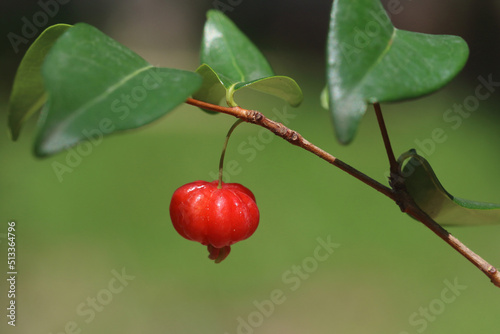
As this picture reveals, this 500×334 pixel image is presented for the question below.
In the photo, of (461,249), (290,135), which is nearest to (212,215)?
(290,135)

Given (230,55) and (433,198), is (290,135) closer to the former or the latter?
(433,198)

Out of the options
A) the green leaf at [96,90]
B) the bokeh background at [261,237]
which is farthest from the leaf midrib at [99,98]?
the bokeh background at [261,237]

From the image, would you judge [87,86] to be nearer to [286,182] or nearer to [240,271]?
[240,271]

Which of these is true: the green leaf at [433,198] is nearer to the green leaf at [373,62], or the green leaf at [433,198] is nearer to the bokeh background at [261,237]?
the green leaf at [373,62]

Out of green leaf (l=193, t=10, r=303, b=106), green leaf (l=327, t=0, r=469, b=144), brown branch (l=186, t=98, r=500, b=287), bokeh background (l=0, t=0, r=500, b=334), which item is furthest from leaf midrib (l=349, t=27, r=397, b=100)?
bokeh background (l=0, t=0, r=500, b=334)

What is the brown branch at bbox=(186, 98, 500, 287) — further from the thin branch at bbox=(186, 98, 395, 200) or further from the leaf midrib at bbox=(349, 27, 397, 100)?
the leaf midrib at bbox=(349, 27, 397, 100)

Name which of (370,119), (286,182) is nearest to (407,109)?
(370,119)
